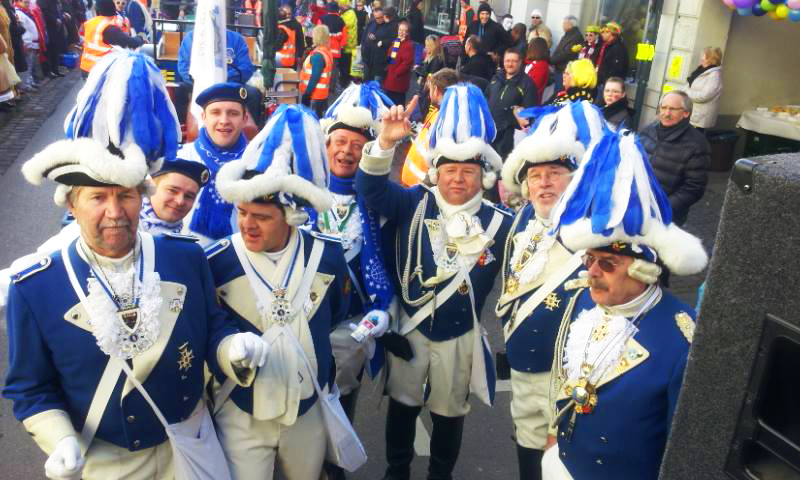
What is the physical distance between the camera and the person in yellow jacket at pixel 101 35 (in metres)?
9.45

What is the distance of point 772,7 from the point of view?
8.52m

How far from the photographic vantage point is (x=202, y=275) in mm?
2672

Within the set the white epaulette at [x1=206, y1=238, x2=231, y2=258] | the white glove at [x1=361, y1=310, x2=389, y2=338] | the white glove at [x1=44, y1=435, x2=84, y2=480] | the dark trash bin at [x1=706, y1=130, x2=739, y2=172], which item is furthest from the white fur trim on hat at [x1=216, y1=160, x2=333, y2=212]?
the dark trash bin at [x1=706, y1=130, x2=739, y2=172]

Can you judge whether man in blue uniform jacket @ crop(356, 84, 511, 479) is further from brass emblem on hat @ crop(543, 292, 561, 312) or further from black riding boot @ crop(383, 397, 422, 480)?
brass emblem on hat @ crop(543, 292, 561, 312)

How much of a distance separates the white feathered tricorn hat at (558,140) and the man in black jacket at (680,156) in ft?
9.70

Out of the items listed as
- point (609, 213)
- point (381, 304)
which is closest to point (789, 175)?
point (609, 213)

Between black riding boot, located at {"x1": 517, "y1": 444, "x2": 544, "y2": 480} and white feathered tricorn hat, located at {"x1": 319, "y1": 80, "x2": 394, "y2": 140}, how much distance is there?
176 centimetres

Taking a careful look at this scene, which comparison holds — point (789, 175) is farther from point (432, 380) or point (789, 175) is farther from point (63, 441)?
point (432, 380)

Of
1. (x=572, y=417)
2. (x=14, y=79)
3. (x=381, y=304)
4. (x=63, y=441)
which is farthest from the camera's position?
(x=14, y=79)

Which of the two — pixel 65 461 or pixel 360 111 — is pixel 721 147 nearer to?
pixel 360 111

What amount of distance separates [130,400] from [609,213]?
1.69 meters

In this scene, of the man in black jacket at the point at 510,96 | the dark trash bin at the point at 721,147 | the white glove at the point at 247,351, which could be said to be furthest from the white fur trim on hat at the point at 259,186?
the dark trash bin at the point at 721,147

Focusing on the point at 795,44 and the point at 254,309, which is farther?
the point at 795,44

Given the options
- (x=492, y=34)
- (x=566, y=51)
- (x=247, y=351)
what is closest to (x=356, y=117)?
(x=247, y=351)
